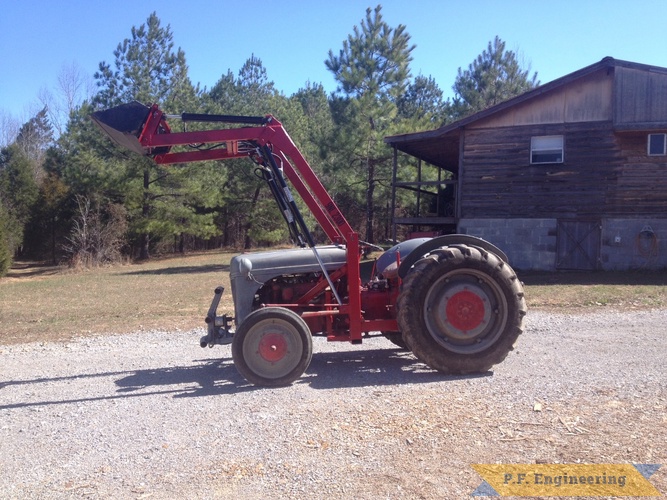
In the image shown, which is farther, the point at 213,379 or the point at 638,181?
the point at 638,181

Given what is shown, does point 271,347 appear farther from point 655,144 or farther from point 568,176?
point 655,144

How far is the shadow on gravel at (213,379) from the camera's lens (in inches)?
266

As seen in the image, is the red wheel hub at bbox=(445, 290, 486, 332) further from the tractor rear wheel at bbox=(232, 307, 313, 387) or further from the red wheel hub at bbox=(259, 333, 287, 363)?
the red wheel hub at bbox=(259, 333, 287, 363)

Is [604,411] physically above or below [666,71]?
below

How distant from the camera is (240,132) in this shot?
738 centimetres

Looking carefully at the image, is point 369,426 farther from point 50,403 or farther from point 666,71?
point 666,71

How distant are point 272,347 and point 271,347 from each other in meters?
0.01

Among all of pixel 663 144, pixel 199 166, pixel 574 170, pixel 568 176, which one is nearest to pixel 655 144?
pixel 663 144

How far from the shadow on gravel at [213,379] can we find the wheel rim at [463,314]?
417mm

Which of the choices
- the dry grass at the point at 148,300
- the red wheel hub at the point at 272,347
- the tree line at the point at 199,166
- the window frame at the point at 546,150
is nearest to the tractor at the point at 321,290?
the red wheel hub at the point at 272,347

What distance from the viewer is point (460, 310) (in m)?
7.13

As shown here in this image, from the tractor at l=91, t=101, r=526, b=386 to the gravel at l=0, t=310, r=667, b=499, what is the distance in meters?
0.37

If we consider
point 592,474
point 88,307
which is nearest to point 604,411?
point 592,474

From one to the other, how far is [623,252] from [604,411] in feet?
50.4
